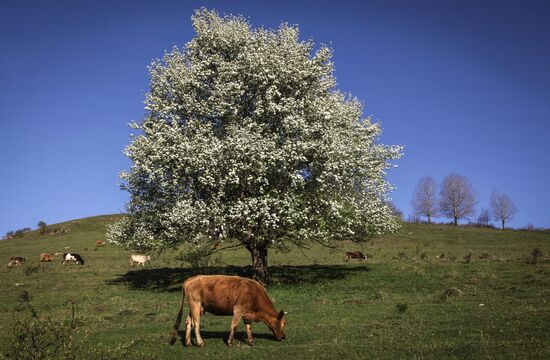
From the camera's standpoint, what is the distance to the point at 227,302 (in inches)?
632

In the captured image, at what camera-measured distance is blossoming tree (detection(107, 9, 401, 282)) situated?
29.3m

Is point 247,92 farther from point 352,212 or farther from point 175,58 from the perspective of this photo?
point 352,212

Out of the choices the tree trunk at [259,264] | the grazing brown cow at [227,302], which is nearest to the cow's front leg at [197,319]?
the grazing brown cow at [227,302]

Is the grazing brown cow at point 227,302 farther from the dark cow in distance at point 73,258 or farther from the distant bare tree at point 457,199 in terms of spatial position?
the distant bare tree at point 457,199

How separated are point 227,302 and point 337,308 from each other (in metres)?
9.60

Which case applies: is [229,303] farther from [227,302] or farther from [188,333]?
[188,333]

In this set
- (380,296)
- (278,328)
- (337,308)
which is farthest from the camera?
(380,296)

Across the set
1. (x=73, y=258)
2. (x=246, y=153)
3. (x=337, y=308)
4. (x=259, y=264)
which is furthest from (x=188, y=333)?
(x=73, y=258)

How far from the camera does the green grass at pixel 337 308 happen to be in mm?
14977

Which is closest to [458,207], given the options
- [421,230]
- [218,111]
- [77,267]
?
[421,230]

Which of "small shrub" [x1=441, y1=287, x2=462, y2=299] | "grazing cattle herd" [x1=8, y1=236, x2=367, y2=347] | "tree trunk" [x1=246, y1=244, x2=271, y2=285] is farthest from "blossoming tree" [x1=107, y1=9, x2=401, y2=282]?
"grazing cattle herd" [x1=8, y1=236, x2=367, y2=347]

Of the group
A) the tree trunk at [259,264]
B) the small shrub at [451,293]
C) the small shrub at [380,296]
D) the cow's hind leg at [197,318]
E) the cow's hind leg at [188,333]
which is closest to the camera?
the cow's hind leg at [197,318]

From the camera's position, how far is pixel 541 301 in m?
22.4

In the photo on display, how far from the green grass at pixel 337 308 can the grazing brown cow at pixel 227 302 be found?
75 centimetres
